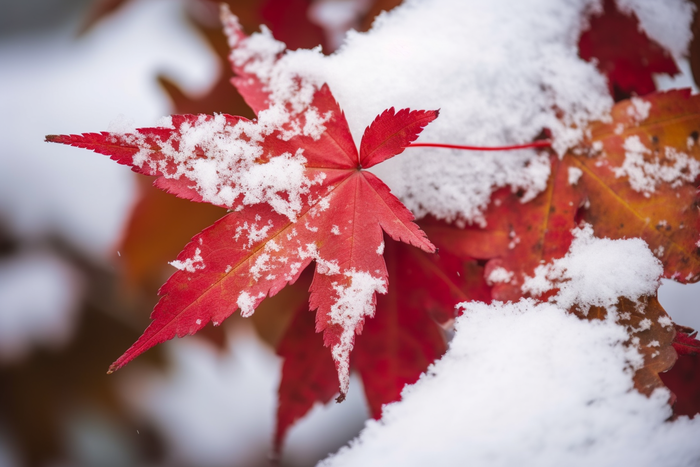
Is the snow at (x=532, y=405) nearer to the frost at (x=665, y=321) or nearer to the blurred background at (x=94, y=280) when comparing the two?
the frost at (x=665, y=321)

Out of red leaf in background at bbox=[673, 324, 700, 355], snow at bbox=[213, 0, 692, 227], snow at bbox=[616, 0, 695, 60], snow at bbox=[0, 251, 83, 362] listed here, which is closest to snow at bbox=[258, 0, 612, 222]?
snow at bbox=[213, 0, 692, 227]

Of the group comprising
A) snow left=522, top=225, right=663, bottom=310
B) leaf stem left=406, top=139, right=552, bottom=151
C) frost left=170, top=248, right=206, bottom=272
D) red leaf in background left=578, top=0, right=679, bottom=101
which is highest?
red leaf in background left=578, top=0, right=679, bottom=101

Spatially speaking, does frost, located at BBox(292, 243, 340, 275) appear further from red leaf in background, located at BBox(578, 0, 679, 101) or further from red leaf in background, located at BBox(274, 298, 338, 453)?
red leaf in background, located at BBox(578, 0, 679, 101)

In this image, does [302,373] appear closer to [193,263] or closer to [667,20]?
[193,263]

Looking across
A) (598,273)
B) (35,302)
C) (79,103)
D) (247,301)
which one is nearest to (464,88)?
(598,273)

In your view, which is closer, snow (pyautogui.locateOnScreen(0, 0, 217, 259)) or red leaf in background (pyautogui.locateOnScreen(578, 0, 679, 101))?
red leaf in background (pyautogui.locateOnScreen(578, 0, 679, 101))

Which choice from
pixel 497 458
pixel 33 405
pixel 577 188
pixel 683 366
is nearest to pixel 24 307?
pixel 33 405

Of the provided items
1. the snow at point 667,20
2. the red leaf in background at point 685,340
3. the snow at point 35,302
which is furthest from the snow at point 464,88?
the snow at point 35,302

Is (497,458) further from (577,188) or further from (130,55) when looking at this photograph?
(130,55)
